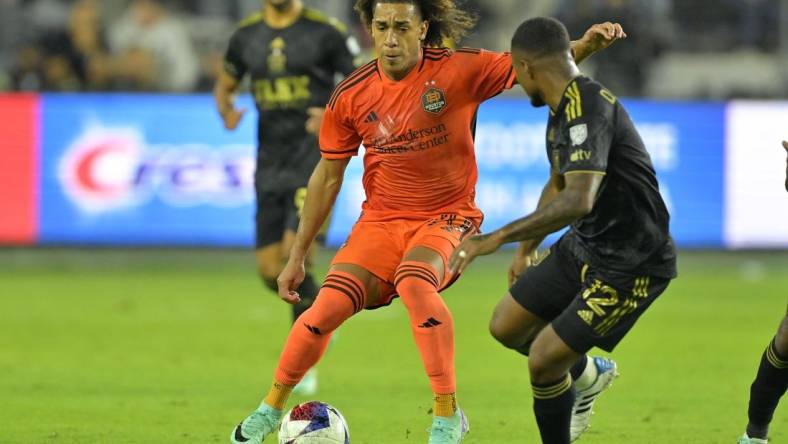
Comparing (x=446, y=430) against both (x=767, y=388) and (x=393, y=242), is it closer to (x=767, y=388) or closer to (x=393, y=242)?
(x=393, y=242)

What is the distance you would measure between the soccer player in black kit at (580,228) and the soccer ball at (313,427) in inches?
38.8

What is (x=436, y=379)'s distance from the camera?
22.5 ft

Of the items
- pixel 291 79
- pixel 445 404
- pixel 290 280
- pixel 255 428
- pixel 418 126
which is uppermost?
pixel 418 126

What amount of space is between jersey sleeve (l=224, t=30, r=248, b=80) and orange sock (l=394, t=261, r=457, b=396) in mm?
3832

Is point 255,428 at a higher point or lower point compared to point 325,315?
lower

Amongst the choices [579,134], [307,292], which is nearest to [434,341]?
[579,134]

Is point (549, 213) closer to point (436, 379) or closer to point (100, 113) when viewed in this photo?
point (436, 379)

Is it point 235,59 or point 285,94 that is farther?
point 235,59

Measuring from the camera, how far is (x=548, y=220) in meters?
5.96

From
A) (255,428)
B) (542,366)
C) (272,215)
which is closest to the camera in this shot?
(542,366)

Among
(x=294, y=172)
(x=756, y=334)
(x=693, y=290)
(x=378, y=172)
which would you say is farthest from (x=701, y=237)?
(x=378, y=172)

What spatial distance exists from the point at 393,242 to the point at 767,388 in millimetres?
1945

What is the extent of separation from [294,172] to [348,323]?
12.4 ft

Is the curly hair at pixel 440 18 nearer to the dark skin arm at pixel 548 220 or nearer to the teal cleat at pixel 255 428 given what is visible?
the dark skin arm at pixel 548 220
